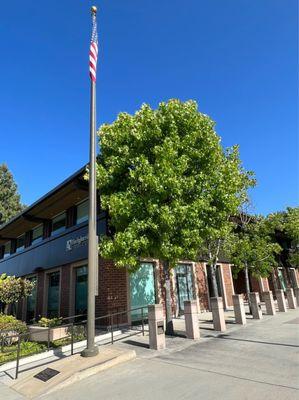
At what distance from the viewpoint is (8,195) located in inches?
1853

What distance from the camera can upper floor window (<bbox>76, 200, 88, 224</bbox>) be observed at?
54.7 feet

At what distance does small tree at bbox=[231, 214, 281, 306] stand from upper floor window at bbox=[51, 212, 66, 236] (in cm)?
961

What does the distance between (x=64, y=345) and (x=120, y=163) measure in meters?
6.41

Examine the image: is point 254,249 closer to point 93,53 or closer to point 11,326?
point 93,53

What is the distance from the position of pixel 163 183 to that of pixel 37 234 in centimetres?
1478

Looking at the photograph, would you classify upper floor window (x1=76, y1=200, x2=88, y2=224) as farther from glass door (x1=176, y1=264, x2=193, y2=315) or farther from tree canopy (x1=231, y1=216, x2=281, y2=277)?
tree canopy (x1=231, y1=216, x2=281, y2=277)

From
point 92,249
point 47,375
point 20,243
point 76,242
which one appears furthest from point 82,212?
point 20,243

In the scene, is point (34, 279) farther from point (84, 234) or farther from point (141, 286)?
point (141, 286)

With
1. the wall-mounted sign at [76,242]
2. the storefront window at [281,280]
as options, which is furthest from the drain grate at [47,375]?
the storefront window at [281,280]

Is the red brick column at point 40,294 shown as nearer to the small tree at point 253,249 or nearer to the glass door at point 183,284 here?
the glass door at point 183,284

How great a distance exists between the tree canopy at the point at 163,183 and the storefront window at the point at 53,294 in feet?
28.1

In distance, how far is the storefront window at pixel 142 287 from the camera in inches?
563

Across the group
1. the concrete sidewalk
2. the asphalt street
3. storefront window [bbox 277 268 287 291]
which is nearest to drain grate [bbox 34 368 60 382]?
the asphalt street

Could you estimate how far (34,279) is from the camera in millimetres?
21000
